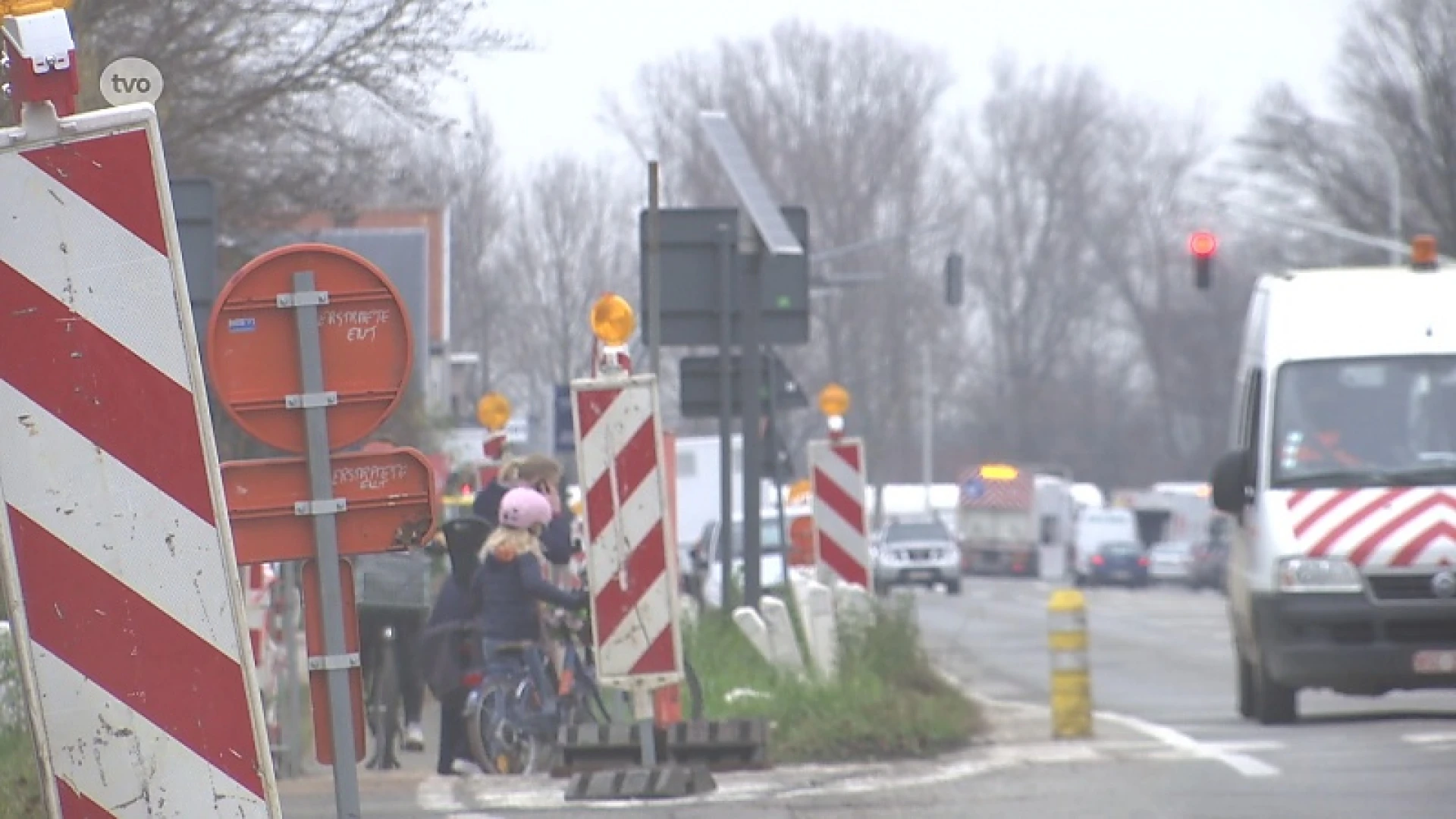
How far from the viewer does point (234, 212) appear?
67.1 ft

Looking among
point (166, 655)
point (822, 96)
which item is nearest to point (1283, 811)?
point (166, 655)

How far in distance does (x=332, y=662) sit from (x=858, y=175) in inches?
2768

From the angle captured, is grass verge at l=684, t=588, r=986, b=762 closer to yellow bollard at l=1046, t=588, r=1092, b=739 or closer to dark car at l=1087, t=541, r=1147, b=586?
A: yellow bollard at l=1046, t=588, r=1092, b=739

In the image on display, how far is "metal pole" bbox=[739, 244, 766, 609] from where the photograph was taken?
17.6m

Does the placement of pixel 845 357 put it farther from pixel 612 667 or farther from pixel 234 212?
pixel 612 667

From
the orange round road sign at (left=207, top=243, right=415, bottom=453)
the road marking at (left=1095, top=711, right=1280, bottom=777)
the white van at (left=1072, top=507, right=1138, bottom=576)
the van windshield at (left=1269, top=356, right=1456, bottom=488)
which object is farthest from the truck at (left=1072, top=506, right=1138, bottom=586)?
the orange round road sign at (left=207, top=243, right=415, bottom=453)

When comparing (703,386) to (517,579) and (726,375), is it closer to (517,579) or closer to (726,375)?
(726,375)

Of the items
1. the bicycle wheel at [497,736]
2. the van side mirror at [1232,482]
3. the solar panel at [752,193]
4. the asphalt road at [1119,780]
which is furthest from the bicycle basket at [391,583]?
the van side mirror at [1232,482]

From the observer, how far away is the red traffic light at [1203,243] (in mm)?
38719

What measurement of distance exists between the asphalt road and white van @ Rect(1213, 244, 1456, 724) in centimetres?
45

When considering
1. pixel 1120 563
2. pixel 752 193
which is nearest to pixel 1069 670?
pixel 752 193

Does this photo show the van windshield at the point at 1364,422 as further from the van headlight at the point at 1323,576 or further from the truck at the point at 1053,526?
the truck at the point at 1053,526

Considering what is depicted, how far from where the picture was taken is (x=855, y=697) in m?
14.1

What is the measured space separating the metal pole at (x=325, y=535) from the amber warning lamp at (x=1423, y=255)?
10.6m
